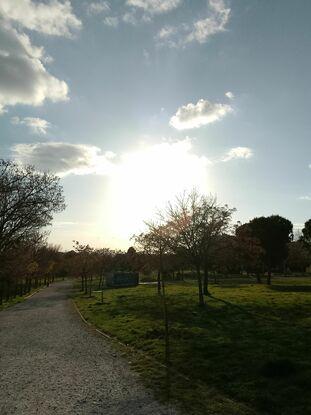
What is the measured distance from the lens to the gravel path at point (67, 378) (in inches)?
397

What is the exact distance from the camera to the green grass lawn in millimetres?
10195

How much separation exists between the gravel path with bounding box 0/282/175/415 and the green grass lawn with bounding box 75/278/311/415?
2.86ft

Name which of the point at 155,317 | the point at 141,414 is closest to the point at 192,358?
the point at 141,414

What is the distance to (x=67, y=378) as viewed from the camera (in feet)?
42.6

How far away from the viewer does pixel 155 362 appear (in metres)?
14.4

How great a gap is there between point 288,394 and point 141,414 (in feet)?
13.2

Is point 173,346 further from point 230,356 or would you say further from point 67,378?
point 67,378

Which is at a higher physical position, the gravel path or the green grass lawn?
the green grass lawn

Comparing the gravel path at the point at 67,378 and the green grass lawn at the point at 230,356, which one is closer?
the gravel path at the point at 67,378

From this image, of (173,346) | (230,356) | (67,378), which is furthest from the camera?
(173,346)

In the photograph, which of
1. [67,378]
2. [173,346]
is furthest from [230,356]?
[67,378]

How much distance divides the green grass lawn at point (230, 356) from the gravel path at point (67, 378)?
2.86 feet

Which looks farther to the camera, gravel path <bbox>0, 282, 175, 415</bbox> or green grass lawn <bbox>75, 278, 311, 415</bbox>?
green grass lawn <bbox>75, 278, 311, 415</bbox>

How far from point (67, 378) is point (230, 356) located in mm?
5896
